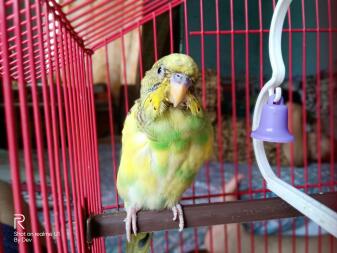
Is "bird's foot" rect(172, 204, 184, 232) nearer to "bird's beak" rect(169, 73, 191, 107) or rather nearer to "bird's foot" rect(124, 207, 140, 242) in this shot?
"bird's foot" rect(124, 207, 140, 242)

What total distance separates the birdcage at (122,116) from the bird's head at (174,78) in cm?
15

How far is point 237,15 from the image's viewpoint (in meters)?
1.40

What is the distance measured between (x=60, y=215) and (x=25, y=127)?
19cm

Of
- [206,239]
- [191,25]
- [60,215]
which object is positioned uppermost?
[191,25]

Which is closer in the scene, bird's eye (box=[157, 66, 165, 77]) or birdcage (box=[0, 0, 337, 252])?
birdcage (box=[0, 0, 337, 252])

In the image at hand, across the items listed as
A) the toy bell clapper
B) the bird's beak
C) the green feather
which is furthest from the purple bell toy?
the green feather

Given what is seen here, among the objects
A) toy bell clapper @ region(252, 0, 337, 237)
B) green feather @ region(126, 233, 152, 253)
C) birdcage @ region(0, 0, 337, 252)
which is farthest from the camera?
green feather @ region(126, 233, 152, 253)

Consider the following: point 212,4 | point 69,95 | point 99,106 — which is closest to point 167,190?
point 69,95

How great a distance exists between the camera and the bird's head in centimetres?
63

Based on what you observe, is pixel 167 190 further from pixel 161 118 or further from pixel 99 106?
pixel 99 106

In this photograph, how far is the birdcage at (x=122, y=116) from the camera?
1.27 ft

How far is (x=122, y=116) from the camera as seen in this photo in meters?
2.56

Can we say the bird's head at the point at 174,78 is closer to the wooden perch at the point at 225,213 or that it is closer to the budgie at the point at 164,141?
the budgie at the point at 164,141

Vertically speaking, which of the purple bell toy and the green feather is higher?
the purple bell toy
